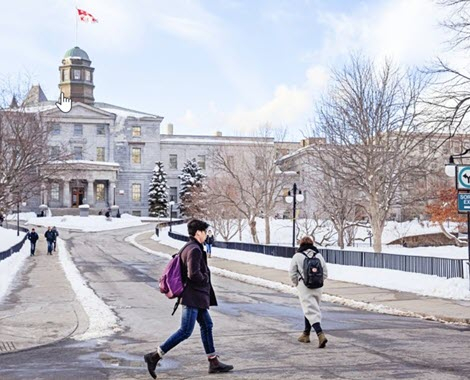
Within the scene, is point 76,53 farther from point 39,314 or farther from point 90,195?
point 39,314

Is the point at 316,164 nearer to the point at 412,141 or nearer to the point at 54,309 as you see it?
the point at 412,141

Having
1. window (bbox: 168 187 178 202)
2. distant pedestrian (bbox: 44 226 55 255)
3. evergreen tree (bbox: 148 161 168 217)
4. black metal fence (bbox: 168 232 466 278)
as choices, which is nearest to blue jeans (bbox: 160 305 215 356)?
black metal fence (bbox: 168 232 466 278)

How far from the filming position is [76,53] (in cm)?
10744

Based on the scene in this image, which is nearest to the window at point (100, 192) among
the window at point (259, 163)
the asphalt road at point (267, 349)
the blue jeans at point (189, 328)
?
the window at point (259, 163)

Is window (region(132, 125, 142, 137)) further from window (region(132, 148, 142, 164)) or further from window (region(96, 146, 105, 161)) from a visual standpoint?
window (region(96, 146, 105, 161))

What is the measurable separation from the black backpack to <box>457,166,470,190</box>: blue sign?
8178 mm

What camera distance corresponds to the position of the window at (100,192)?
320 feet

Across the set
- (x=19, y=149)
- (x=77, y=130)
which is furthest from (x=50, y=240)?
(x=77, y=130)

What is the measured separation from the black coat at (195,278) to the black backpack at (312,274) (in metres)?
2.71

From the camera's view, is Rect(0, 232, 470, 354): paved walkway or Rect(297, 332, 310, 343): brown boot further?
Rect(0, 232, 470, 354): paved walkway

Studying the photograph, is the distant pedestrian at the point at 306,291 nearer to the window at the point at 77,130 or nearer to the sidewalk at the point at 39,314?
the sidewalk at the point at 39,314

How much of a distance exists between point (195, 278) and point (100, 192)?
92.2m

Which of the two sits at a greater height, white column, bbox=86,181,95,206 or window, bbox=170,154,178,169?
window, bbox=170,154,178,169

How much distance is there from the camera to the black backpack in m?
10.3
